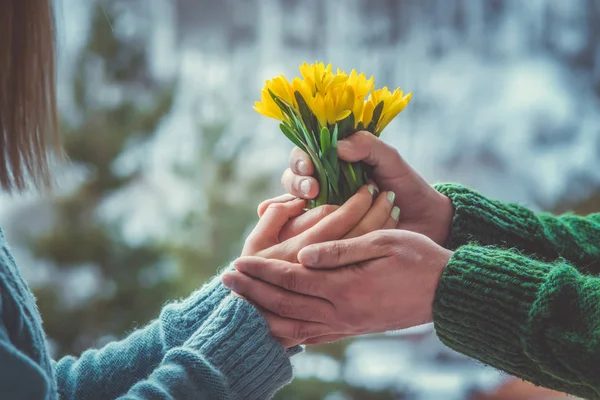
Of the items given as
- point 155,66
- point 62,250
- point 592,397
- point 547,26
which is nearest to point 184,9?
point 155,66

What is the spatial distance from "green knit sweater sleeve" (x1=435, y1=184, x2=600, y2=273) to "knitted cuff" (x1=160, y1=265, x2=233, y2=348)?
40 centimetres

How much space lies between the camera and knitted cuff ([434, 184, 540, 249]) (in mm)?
1033

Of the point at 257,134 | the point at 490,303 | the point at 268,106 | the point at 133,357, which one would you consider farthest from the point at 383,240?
the point at 257,134

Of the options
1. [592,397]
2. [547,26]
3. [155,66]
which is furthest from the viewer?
[155,66]

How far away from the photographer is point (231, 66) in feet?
9.32

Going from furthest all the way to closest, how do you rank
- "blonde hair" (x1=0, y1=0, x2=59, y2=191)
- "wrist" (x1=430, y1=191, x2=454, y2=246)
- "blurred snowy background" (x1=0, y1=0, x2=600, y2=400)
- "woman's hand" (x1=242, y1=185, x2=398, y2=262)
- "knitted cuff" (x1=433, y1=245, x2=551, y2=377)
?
1. "blurred snowy background" (x1=0, y1=0, x2=600, y2=400)
2. "wrist" (x1=430, y1=191, x2=454, y2=246)
3. "woman's hand" (x1=242, y1=185, x2=398, y2=262)
4. "knitted cuff" (x1=433, y1=245, x2=551, y2=377)
5. "blonde hair" (x1=0, y1=0, x2=59, y2=191)

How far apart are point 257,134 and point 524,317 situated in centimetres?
216

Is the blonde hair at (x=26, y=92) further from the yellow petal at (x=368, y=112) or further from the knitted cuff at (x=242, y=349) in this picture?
the yellow petal at (x=368, y=112)

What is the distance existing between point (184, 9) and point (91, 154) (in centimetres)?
74

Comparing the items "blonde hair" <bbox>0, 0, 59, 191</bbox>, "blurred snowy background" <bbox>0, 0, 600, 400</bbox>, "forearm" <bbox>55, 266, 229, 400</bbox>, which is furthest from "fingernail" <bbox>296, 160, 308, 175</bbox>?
"blurred snowy background" <bbox>0, 0, 600, 400</bbox>

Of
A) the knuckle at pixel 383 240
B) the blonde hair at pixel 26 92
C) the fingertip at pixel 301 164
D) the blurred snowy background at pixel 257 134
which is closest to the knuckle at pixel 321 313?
the knuckle at pixel 383 240

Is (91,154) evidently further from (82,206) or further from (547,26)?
(547,26)

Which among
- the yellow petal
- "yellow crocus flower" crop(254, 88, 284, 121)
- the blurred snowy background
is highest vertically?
"yellow crocus flower" crop(254, 88, 284, 121)

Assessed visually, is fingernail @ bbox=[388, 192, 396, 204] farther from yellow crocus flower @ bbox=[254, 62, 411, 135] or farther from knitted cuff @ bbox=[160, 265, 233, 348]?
knitted cuff @ bbox=[160, 265, 233, 348]
